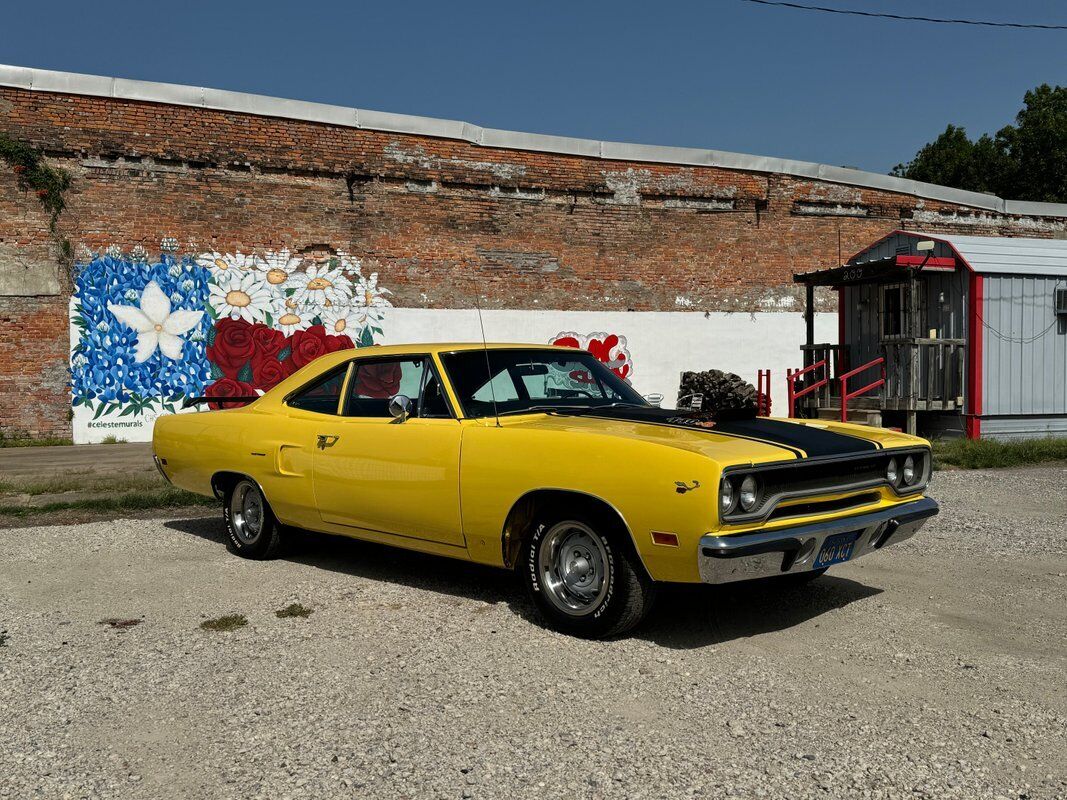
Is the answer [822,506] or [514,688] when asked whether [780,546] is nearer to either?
[822,506]

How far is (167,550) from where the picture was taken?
23.8 ft

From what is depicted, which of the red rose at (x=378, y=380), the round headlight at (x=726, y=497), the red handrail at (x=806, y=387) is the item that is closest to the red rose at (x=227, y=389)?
the red handrail at (x=806, y=387)

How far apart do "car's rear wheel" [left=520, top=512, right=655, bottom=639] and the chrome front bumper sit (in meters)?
0.41

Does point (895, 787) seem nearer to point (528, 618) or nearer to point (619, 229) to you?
point (528, 618)

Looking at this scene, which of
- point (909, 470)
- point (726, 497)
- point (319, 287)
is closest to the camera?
point (726, 497)

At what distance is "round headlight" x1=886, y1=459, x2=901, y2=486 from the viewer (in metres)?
5.18

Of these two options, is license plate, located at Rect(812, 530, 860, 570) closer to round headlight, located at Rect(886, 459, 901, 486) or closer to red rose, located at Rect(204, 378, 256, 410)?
round headlight, located at Rect(886, 459, 901, 486)

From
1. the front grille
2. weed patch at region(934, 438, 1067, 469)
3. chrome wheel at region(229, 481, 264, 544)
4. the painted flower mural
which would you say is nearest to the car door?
chrome wheel at region(229, 481, 264, 544)

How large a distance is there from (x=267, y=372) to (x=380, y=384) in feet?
39.1

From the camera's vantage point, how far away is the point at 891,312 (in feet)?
51.8

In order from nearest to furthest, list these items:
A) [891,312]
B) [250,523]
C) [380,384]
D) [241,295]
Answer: [380,384], [250,523], [891,312], [241,295]

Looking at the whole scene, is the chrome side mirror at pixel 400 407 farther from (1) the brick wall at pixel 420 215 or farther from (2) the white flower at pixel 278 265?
(2) the white flower at pixel 278 265

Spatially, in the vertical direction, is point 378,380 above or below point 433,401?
above

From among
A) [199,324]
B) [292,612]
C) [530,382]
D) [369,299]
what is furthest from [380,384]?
[369,299]
